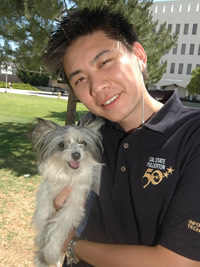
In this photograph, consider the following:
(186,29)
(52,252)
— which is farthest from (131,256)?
(186,29)

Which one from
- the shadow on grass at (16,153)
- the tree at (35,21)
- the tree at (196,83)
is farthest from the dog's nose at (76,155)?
the tree at (196,83)

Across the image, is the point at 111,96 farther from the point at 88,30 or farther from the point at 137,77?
the point at 88,30

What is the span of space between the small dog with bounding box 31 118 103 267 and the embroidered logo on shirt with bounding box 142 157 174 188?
927mm

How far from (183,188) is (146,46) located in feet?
26.4

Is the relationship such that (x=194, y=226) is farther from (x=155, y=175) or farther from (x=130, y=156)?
(x=130, y=156)

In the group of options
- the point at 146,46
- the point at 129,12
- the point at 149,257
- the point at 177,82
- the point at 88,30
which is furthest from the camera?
the point at 177,82

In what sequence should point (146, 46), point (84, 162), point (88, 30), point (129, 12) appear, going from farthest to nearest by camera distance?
point (146, 46) < point (129, 12) < point (84, 162) < point (88, 30)

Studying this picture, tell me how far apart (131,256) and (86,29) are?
71.9 inches

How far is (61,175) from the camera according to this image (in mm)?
2830

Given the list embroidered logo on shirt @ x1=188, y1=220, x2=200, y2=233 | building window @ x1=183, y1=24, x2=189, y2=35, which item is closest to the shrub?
building window @ x1=183, y1=24, x2=189, y2=35

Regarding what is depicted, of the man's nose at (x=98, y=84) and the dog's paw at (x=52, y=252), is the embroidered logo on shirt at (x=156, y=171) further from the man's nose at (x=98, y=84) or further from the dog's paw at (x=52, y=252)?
the dog's paw at (x=52, y=252)

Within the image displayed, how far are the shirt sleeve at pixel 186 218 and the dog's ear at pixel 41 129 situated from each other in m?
1.90

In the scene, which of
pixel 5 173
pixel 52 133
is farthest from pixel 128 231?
pixel 5 173

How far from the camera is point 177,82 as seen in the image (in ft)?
191
